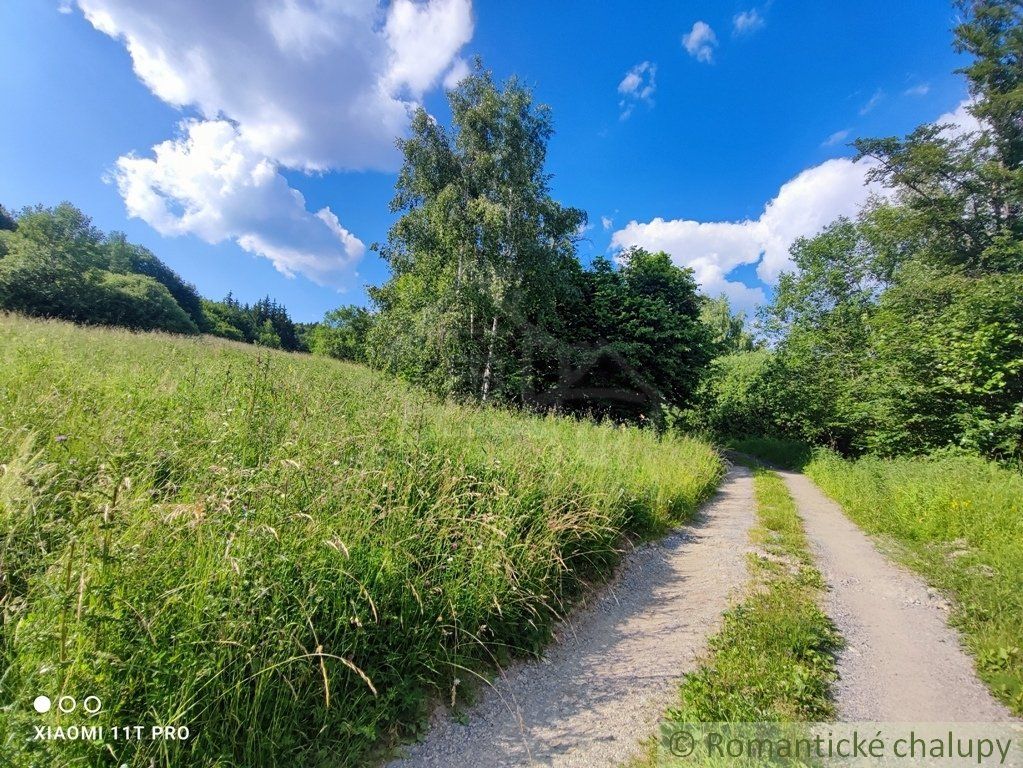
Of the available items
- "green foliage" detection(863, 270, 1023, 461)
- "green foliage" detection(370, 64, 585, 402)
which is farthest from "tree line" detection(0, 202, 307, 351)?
"green foliage" detection(863, 270, 1023, 461)

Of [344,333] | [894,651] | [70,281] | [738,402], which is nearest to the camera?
[894,651]

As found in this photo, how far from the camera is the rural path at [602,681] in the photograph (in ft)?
7.88

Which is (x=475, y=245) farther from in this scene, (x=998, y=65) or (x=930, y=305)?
(x=998, y=65)

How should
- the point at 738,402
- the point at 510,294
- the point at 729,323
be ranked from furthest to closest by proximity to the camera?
the point at 729,323
the point at 738,402
the point at 510,294

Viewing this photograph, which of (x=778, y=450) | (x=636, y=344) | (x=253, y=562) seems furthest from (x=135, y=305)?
(x=778, y=450)

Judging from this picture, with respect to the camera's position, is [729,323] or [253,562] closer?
[253,562]

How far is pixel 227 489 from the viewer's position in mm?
2654

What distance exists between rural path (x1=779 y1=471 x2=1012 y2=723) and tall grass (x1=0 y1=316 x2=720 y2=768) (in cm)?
230

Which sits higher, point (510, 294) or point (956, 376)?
point (510, 294)

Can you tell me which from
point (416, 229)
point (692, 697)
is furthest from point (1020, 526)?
point (416, 229)

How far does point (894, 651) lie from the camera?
3445mm

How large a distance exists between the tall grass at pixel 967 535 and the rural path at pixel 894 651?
173 mm

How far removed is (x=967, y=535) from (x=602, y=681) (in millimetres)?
6687

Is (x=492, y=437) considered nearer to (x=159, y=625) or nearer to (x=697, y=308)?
(x=159, y=625)
